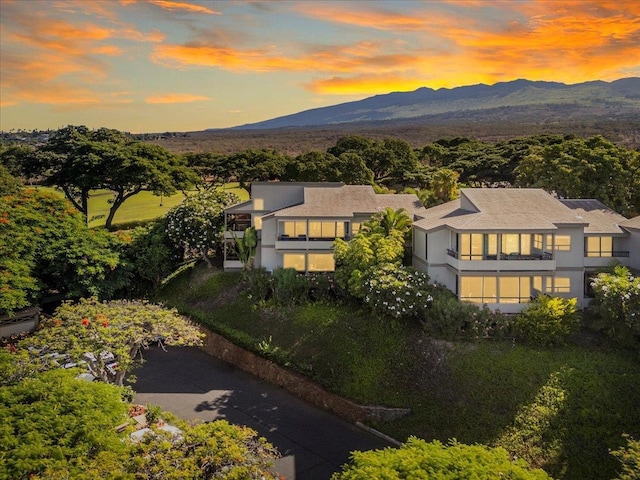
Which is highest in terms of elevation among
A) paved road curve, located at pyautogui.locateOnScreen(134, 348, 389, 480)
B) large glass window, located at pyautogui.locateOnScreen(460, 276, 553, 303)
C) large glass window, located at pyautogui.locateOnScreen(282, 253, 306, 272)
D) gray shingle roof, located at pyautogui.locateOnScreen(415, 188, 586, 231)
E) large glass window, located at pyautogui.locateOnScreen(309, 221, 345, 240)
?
gray shingle roof, located at pyautogui.locateOnScreen(415, 188, 586, 231)

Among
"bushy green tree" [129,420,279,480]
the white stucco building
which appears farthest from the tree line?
"bushy green tree" [129,420,279,480]

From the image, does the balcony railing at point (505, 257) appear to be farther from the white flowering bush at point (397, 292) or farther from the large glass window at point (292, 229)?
the large glass window at point (292, 229)

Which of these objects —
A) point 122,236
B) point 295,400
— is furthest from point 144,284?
point 295,400

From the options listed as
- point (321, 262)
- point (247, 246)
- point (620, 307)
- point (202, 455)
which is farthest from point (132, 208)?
point (620, 307)

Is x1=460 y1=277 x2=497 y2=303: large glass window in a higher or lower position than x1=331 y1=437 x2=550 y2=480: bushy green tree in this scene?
higher

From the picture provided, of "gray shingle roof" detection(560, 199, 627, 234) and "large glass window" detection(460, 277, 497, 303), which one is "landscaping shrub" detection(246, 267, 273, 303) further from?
"gray shingle roof" detection(560, 199, 627, 234)

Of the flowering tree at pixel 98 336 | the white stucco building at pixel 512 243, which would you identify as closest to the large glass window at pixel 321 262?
the white stucco building at pixel 512 243
